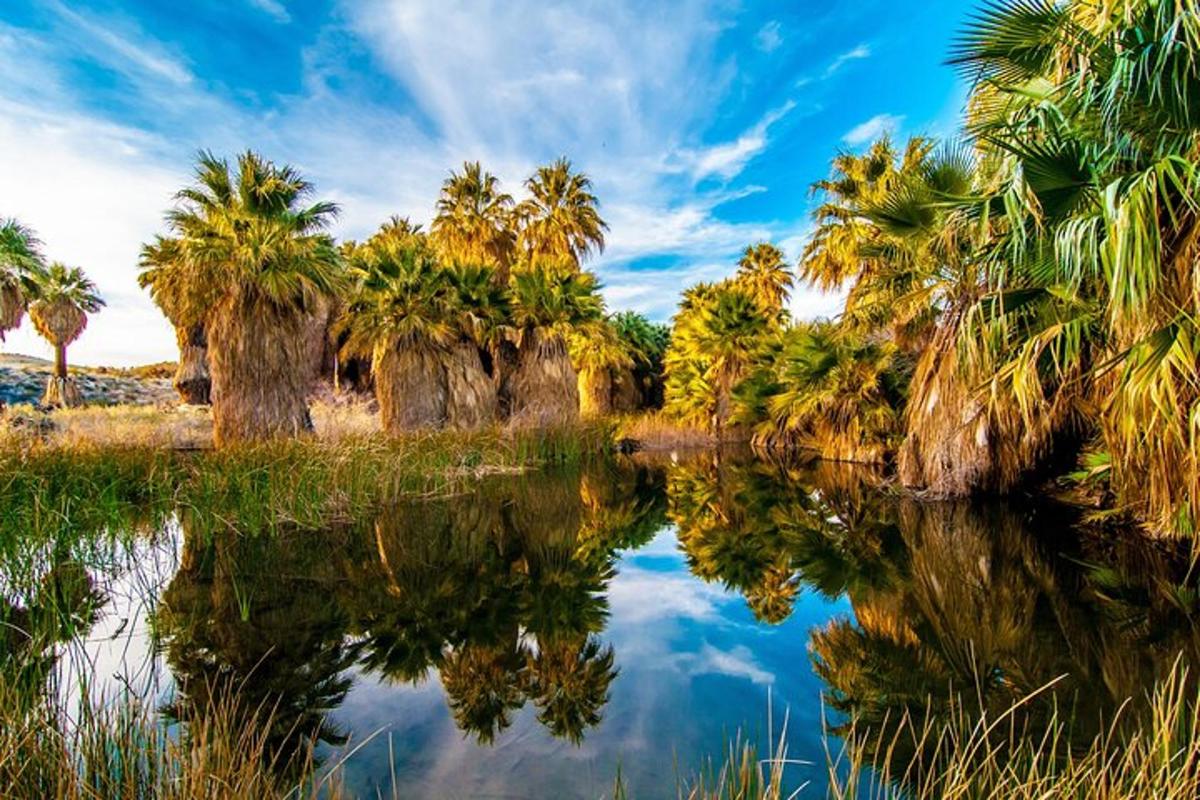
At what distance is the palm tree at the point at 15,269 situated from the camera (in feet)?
58.3

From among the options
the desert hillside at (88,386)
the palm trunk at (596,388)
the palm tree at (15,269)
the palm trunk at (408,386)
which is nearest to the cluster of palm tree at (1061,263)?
the palm trunk at (408,386)

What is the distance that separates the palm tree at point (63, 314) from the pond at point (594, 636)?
33.8m

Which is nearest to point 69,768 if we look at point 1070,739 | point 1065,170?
point 1070,739

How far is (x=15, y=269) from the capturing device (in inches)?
733

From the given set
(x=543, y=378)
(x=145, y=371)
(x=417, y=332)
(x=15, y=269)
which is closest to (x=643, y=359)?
(x=543, y=378)

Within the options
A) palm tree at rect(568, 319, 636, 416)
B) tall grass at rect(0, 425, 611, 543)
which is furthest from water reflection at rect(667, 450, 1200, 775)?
palm tree at rect(568, 319, 636, 416)

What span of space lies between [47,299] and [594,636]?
41045 mm

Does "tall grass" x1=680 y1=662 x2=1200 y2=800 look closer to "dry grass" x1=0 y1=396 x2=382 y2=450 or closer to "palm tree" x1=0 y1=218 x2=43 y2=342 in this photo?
"dry grass" x1=0 y1=396 x2=382 y2=450

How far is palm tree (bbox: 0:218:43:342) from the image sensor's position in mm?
17770

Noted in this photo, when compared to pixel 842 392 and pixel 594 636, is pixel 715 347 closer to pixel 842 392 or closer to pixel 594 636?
pixel 842 392

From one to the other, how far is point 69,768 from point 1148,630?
5186mm

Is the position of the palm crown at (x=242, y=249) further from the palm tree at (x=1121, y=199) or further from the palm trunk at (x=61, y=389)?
the palm trunk at (x=61, y=389)

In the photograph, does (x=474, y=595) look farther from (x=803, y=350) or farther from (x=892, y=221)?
(x=803, y=350)

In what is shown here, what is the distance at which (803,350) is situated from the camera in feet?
55.7
